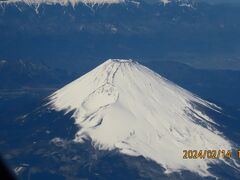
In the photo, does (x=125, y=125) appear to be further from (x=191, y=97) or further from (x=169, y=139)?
(x=191, y=97)

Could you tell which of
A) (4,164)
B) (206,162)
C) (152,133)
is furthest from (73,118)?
(4,164)
